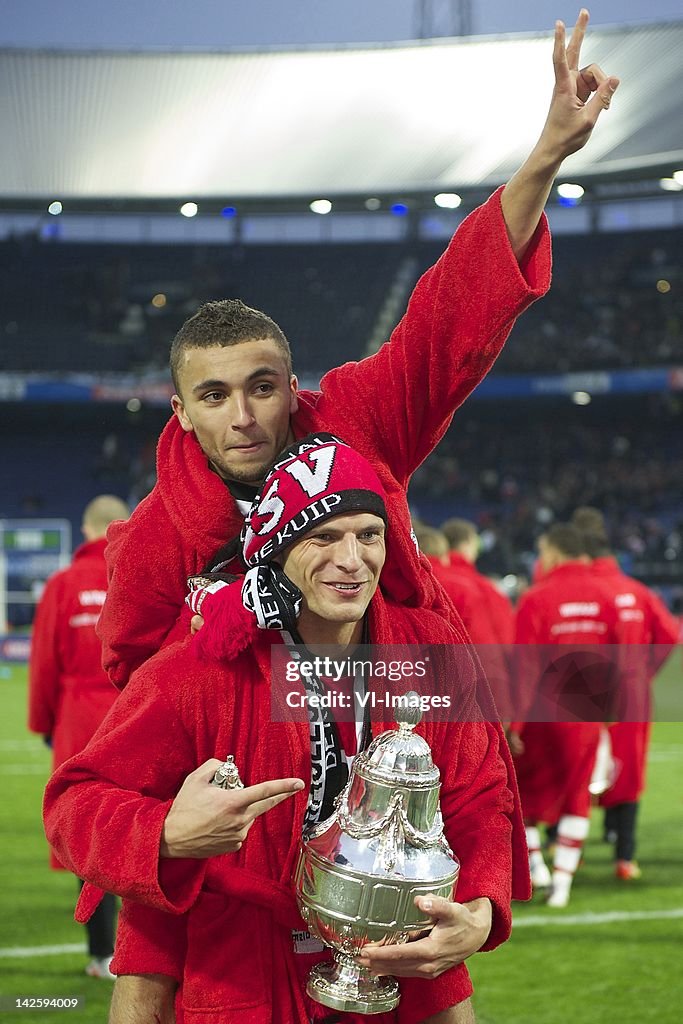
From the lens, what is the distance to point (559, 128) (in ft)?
7.00

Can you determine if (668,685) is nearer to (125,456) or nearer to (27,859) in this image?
(27,859)

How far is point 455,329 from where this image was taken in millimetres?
2299

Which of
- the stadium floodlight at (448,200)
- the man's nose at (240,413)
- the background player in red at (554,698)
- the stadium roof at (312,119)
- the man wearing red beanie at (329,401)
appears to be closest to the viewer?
the man wearing red beanie at (329,401)

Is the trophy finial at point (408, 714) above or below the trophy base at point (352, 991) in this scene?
above

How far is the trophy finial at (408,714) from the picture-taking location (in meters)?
2.08

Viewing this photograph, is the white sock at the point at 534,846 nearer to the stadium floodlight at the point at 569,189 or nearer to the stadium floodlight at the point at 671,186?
the stadium floodlight at the point at 569,189

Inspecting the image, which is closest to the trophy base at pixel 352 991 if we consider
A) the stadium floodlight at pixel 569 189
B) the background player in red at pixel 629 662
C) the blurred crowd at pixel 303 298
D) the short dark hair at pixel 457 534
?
the background player in red at pixel 629 662

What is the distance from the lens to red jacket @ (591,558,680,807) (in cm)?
767

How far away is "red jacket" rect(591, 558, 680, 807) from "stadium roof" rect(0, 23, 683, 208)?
1766 centimetres

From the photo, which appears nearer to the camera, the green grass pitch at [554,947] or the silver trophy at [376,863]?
the silver trophy at [376,863]

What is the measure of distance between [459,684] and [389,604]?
0.20 m

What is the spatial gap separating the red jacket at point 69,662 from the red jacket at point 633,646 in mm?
3179

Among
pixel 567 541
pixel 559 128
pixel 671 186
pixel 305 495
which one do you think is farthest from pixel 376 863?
pixel 671 186

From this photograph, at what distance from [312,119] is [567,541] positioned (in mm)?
21119
